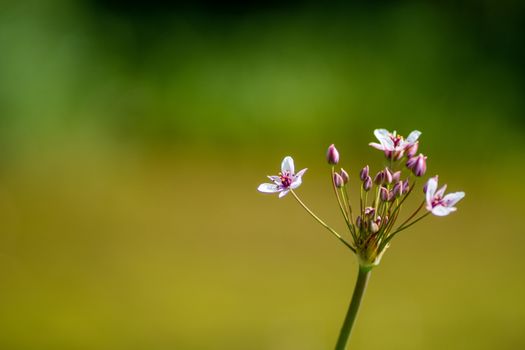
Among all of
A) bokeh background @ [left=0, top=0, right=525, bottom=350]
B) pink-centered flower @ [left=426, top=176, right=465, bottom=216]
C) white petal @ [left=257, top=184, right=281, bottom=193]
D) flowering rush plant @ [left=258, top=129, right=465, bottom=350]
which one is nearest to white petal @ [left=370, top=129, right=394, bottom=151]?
flowering rush plant @ [left=258, top=129, right=465, bottom=350]

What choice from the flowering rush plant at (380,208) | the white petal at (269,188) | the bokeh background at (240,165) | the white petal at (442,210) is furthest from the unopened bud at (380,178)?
the bokeh background at (240,165)

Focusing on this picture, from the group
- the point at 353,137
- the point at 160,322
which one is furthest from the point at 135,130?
the point at 160,322

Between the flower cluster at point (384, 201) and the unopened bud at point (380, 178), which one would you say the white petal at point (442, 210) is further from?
the unopened bud at point (380, 178)

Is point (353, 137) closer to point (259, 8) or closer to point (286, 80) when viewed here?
point (286, 80)

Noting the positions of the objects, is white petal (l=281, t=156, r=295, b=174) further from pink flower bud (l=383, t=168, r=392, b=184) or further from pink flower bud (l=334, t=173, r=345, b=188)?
pink flower bud (l=383, t=168, r=392, b=184)

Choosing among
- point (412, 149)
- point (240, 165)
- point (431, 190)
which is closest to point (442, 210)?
point (431, 190)

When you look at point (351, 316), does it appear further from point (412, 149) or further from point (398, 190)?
point (412, 149)

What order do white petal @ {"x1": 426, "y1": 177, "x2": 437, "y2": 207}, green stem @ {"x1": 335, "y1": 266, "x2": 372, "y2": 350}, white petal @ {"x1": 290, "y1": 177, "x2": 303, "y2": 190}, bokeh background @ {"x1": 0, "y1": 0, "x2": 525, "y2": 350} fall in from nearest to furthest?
green stem @ {"x1": 335, "y1": 266, "x2": 372, "y2": 350} < white petal @ {"x1": 426, "y1": 177, "x2": 437, "y2": 207} < white petal @ {"x1": 290, "y1": 177, "x2": 303, "y2": 190} < bokeh background @ {"x1": 0, "y1": 0, "x2": 525, "y2": 350}
